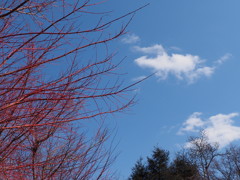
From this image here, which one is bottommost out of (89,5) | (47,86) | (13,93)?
(47,86)

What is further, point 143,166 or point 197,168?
point 143,166

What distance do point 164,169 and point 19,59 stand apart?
86.3 ft

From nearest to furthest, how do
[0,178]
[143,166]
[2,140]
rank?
[2,140] < [0,178] < [143,166]

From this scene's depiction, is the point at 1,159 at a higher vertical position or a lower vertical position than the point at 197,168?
lower

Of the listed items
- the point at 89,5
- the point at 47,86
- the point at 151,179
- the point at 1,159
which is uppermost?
the point at 151,179

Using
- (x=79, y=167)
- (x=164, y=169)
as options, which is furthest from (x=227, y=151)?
(x=79, y=167)

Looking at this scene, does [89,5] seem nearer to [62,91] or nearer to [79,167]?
[62,91]

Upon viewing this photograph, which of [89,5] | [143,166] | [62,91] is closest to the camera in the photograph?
[62,91]

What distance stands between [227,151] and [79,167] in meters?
25.9

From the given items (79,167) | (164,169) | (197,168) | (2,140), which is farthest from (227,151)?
(2,140)

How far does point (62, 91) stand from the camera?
6.98 feet

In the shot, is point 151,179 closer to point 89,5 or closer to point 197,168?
point 197,168

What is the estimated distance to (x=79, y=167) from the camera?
4816 millimetres

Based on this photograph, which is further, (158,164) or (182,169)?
(158,164)
